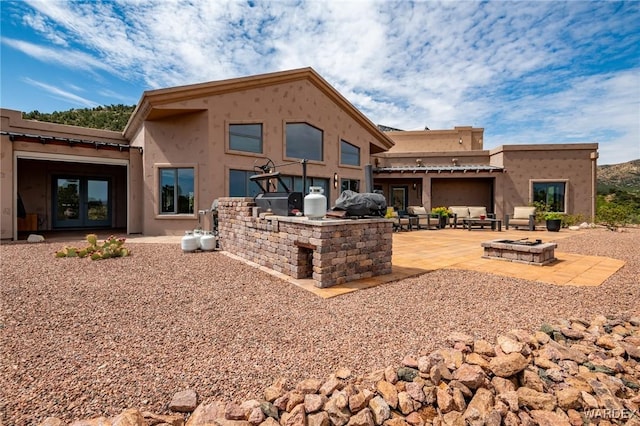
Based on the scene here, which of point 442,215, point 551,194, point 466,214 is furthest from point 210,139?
point 551,194

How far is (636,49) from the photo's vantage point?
365 inches

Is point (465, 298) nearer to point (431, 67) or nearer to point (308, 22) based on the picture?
point (308, 22)

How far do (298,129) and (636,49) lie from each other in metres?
11.4

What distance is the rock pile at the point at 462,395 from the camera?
1.85m

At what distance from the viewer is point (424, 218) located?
560 inches

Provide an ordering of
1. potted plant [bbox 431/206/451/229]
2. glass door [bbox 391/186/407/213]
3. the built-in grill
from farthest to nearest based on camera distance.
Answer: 1. glass door [bbox 391/186/407/213]
2. potted plant [bbox 431/206/451/229]
3. the built-in grill

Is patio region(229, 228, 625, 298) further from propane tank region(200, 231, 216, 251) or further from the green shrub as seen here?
the green shrub

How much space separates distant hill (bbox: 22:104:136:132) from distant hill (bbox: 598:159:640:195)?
174ft

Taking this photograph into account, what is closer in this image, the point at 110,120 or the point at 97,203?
the point at 97,203

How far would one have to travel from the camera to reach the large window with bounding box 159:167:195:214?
34.4 ft

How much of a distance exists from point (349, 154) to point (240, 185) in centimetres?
630

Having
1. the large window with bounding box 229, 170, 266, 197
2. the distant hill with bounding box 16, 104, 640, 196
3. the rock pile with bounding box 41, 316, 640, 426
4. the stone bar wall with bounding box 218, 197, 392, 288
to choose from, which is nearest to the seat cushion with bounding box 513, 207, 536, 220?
the stone bar wall with bounding box 218, 197, 392, 288

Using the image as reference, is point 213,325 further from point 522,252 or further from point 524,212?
point 524,212

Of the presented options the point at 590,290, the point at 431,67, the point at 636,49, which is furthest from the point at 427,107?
the point at 590,290
